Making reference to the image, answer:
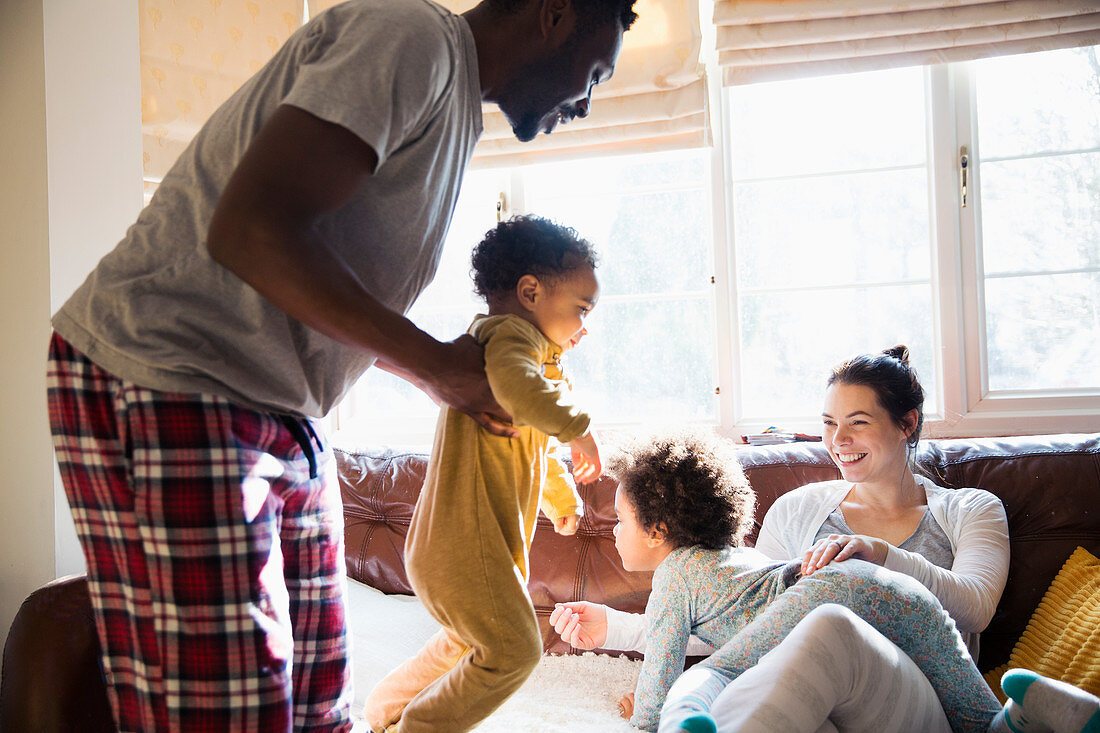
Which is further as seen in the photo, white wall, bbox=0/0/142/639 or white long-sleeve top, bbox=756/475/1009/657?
white wall, bbox=0/0/142/639

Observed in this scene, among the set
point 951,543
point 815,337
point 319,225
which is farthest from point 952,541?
point 319,225

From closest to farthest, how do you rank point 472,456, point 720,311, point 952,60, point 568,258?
point 472,456 → point 568,258 → point 952,60 → point 720,311

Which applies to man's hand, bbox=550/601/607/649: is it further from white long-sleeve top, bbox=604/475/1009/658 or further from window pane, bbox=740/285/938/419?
window pane, bbox=740/285/938/419

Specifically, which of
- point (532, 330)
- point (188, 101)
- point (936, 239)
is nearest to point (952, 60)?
point (936, 239)

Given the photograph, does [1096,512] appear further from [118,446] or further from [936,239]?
[118,446]

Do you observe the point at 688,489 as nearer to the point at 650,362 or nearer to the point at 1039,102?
the point at 650,362

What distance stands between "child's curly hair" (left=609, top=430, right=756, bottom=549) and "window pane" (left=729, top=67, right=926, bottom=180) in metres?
1.62

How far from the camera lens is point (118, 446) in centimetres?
85

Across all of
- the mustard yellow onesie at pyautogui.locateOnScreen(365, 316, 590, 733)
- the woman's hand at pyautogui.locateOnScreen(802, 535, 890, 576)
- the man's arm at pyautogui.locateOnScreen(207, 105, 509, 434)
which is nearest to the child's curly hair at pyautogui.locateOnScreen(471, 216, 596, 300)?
the mustard yellow onesie at pyautogui.locateOnScreen(365, 316, 590, 733)

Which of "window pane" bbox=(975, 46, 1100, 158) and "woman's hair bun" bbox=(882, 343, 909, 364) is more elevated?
"window pane" bbox=(975, 46, 1100, 158)

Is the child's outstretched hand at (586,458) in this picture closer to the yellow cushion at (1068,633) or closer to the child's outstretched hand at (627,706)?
the child's outstretched hand at (627,706)

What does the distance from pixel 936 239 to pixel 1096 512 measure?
3.90ft

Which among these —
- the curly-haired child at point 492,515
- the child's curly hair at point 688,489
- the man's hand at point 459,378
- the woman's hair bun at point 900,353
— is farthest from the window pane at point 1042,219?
the man's hand at point 459,378

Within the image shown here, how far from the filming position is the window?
2.81 metres
